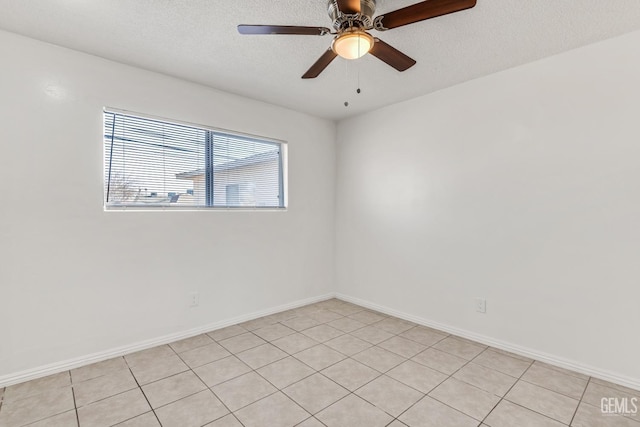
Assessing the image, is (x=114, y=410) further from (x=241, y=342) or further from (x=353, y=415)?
(x=353, y=415)

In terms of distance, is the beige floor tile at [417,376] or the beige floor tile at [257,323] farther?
the beige floor tile at [257,323]

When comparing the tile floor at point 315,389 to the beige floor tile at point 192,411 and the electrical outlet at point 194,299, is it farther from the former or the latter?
the electrical outlet at point 194,299

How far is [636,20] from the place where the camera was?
6.44 ft

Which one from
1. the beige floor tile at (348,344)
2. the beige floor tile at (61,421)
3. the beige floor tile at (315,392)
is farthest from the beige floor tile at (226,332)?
the beige floor tile at (61,421)

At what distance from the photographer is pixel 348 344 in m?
2.75

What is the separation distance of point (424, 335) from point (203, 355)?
204cm

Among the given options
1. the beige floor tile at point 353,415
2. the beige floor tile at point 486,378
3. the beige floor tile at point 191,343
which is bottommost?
the beige floor tile at point 353,415

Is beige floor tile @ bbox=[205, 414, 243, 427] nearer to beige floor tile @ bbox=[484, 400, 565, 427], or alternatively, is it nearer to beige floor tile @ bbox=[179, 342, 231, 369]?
beige floor tile @ bbox=[179, 342, 231, 369]

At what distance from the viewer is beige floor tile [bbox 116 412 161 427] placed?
67.1 inches

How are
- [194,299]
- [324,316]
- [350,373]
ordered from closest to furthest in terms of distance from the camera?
[350,373] < [194,299] < [324,316]

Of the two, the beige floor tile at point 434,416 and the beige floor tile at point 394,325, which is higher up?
the beige floor tile at point 394,325

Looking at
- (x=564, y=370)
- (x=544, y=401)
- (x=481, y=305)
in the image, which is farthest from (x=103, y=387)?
(x=564, y=370)

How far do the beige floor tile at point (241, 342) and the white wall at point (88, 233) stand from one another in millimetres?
361

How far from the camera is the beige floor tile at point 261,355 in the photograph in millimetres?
2400
